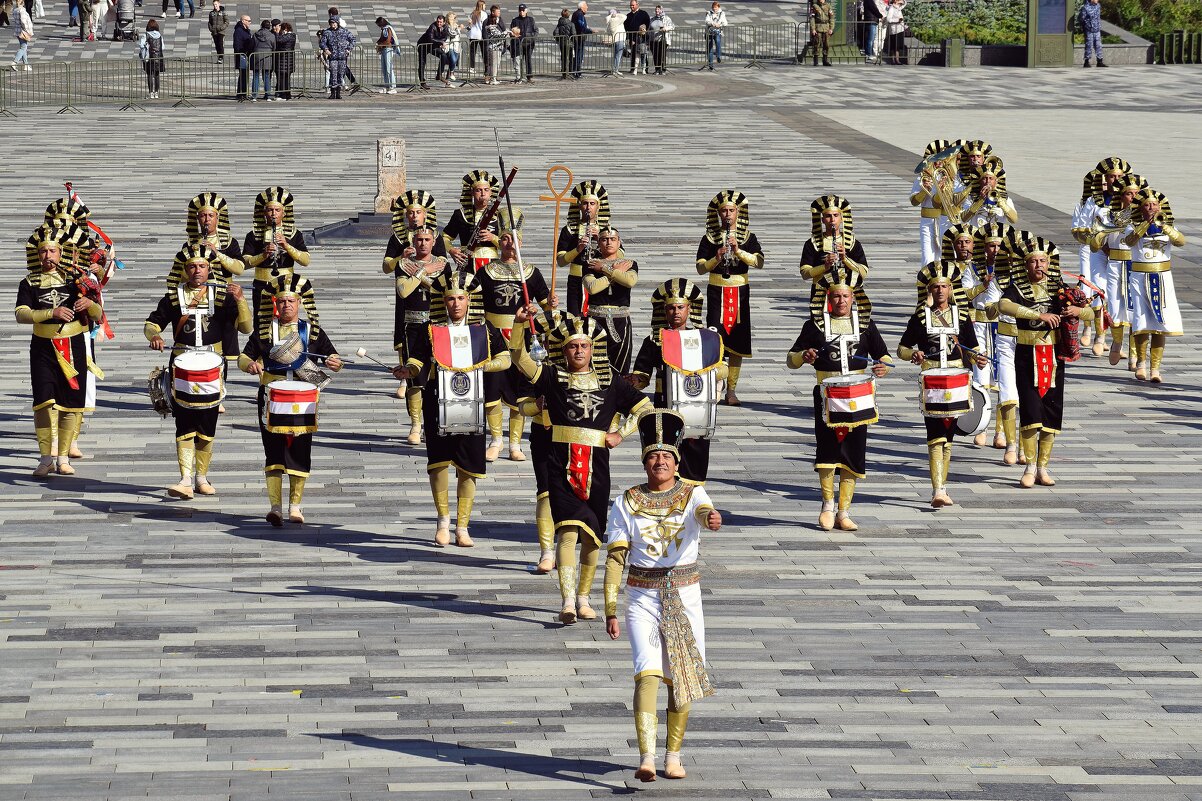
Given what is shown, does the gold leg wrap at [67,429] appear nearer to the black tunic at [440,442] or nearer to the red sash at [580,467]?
the black tunic at [440,442]

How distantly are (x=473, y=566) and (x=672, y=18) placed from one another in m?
41.0

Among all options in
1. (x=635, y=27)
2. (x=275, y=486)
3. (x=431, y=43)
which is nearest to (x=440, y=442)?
(x=275, y=486)

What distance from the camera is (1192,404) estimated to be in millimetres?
17812

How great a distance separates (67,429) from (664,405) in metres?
5.34

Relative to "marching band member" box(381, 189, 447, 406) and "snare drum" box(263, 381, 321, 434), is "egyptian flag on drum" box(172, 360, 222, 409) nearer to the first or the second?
"snare drum" box(263, 381, 321, 434)

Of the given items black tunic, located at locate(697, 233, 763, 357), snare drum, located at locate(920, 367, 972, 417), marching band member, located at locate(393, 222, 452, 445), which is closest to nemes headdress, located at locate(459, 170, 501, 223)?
marching band member, located at locate(393, 222, 452, 445)

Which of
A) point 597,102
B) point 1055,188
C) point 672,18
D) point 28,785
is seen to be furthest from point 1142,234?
point 672,18

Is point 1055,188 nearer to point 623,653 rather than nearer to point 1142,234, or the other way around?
point 1142,234

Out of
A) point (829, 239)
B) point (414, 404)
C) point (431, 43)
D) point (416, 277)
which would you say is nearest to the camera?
point (416, 277)

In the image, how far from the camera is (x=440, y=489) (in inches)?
527

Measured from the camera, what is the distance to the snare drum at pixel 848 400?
13805mm

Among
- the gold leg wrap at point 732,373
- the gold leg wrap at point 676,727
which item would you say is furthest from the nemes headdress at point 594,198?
the gold leg wrap at point 676,727

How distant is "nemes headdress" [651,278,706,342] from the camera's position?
12883 mm

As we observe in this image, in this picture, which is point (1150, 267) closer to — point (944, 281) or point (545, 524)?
point (944, 281)
